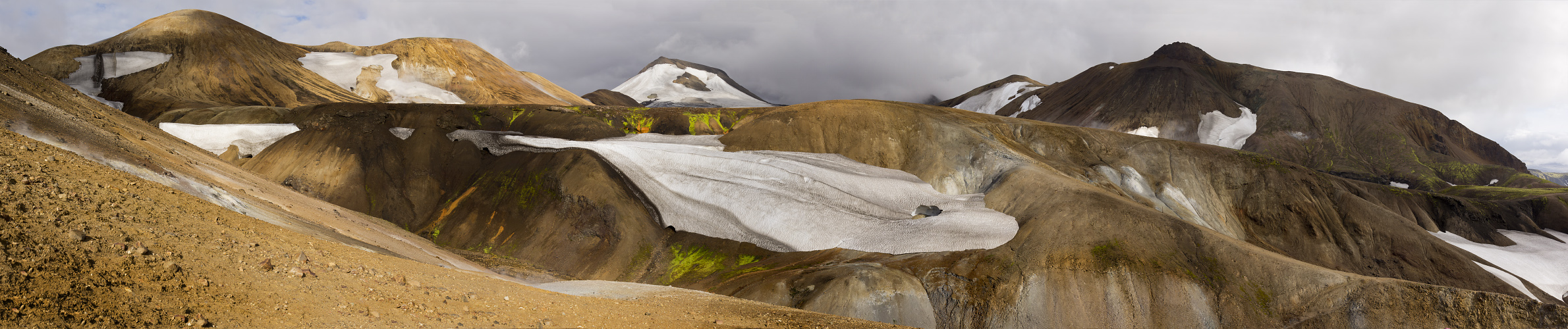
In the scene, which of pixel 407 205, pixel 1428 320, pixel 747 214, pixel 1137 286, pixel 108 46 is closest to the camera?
pixel 1428 320

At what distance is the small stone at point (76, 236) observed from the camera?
7184mm

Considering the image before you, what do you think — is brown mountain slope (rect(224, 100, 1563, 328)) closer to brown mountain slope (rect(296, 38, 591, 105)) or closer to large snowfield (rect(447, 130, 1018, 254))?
large snowfield (rect(447, 130, 1018, 254))

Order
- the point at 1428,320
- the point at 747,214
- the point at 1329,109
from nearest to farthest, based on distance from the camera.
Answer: the point at 1428,320, the point at 747,214, the point at 1329,109

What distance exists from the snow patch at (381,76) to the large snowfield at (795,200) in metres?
43.8

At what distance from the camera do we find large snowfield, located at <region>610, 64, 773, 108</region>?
143750 millimetres

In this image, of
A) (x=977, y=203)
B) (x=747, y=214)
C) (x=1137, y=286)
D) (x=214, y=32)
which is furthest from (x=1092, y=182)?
(x=214, y=32)

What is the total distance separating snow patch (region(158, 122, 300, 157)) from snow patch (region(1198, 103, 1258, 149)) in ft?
299

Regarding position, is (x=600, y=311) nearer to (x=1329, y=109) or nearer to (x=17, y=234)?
(x=17, y=234)

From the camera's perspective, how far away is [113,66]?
52.9 metres

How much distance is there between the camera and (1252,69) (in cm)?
9581

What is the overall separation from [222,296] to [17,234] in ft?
6.46

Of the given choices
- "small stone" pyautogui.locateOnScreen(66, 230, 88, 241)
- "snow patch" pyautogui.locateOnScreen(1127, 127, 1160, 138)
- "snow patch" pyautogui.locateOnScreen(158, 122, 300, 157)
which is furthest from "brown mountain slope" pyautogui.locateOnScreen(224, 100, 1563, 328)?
"snow patch" pyautogui.locateOnScreen(1127, 127, 1160, 138)

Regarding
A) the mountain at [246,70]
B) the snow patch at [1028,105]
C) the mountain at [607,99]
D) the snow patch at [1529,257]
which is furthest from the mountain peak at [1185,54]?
the mountain at [246,70]

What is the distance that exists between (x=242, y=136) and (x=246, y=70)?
30.2 meters
